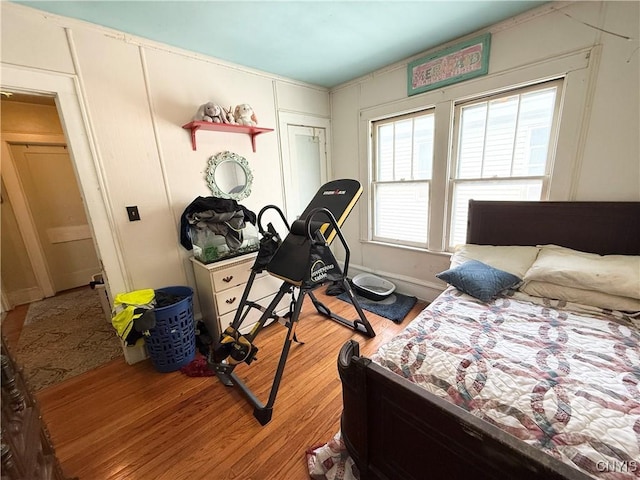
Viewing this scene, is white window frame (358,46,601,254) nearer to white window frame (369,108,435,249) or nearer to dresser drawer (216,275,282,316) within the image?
white window frame (369,108,435,249)

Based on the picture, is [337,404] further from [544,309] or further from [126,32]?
[126,32]

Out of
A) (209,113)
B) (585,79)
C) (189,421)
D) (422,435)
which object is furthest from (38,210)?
(585,79)

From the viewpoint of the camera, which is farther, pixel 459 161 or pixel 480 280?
pixel 459 161

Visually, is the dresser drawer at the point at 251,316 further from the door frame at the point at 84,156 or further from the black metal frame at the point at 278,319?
the door frame at the point at 84,156

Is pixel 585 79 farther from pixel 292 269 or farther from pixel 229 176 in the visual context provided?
pixel 229 176

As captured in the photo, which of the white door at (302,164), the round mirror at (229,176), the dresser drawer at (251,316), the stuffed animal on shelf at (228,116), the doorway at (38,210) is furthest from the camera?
the doorway at (38,210)

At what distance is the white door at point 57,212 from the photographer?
328cm

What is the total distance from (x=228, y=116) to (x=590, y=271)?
296 centimetres

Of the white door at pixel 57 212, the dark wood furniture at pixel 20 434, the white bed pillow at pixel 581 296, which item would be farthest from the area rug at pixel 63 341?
the white bed pillow at pixel 581 296

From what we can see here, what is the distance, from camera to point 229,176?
258cm

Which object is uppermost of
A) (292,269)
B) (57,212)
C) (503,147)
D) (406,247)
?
(503,147)

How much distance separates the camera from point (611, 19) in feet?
5.44

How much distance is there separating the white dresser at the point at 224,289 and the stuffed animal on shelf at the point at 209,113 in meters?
1.24

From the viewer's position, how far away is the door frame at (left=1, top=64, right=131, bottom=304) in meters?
1.63
